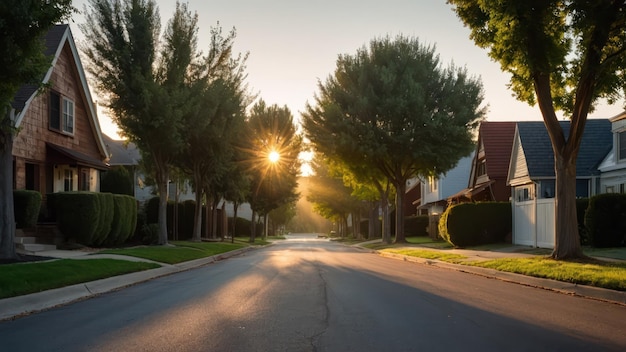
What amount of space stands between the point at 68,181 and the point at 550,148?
24.0m

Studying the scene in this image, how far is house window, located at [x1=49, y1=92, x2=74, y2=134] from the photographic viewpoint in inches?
977

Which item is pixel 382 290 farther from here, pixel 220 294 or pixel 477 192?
pixel 477 192

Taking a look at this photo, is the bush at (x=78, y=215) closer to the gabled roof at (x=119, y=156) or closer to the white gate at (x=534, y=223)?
the white gate at (x=534, y=223)

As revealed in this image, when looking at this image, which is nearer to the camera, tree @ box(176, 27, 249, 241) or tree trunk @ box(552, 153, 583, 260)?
tree trunk @ box(552, 153, 583, 260)

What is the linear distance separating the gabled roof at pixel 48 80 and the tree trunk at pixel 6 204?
4.86 metres

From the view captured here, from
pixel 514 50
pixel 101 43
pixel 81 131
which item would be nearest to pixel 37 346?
pixel 514 50

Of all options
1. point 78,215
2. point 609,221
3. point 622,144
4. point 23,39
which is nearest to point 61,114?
point 78,215

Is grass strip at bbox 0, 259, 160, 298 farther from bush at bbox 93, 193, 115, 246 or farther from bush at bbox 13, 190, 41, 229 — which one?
bush at bbox 93, 193, 115, 246

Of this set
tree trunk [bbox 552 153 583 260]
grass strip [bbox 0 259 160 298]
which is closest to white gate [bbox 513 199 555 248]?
tree trunk [bbox 552 153 583 260]

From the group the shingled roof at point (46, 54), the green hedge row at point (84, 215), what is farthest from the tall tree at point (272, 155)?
the green hedge row at point (84, 215)

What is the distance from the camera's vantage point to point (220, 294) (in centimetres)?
1155

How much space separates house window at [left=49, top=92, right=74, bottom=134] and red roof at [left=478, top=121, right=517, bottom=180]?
2452cm

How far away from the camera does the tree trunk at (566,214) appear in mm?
16719

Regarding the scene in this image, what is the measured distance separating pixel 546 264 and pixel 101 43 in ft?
61.8
